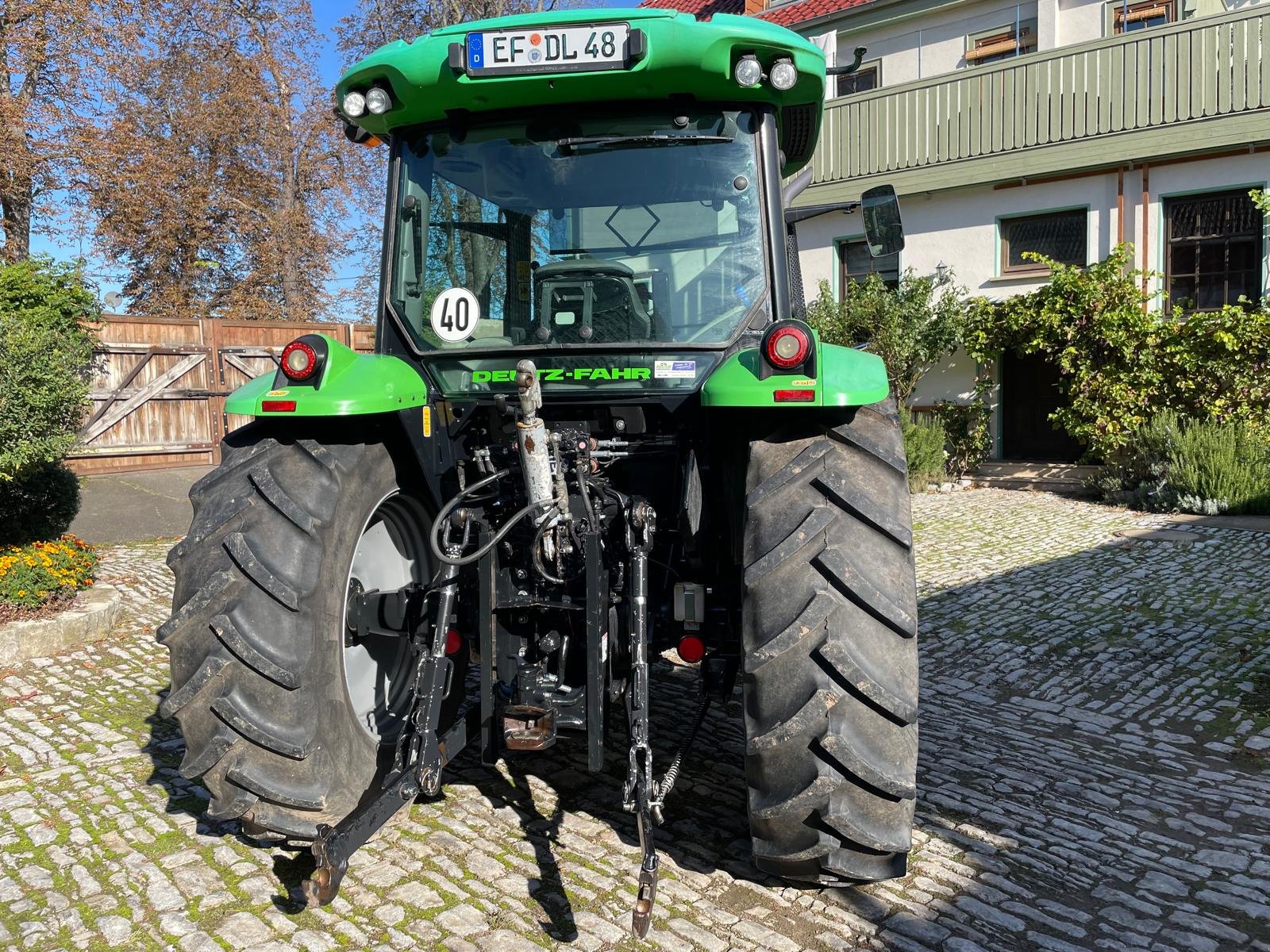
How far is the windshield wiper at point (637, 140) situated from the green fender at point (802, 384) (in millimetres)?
763

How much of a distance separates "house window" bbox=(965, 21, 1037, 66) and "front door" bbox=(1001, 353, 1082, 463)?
183 inches

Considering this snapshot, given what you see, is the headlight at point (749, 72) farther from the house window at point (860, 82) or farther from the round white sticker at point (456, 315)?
the house window at point (860, 82)

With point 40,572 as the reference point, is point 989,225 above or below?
above

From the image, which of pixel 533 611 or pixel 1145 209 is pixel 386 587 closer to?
pixel 533 611

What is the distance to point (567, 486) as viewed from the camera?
10.5 feet

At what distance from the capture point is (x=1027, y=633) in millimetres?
6348

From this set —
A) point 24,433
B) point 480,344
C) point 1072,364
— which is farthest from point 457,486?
point 1072,364

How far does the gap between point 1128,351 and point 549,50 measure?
11194 millimetres

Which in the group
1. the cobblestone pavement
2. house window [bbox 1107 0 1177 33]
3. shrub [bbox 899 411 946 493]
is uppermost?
house window [bbox 1107 0 1177 33]

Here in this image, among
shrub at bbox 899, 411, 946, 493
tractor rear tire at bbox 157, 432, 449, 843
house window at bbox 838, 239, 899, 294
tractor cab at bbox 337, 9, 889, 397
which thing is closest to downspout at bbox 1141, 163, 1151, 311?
shrub at bbox 899, 411, 946, 493

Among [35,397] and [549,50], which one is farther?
[35,397]

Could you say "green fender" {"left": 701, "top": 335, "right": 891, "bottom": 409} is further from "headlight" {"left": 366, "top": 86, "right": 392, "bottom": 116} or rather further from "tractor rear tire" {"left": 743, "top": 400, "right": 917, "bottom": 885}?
"headlight" {"left": 366, "top": 86, "right": 392, "bottom": 116}

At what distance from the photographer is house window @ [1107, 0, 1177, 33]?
45.9 ft

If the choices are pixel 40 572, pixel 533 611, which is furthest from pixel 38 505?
pixel 533 611
